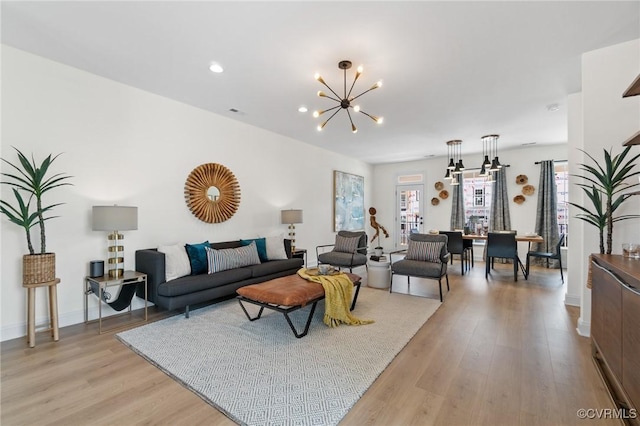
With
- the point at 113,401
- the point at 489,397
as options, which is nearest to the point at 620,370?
the point at 489,397

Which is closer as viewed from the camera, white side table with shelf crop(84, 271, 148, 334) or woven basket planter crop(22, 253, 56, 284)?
woven basket planter crop(22, 253, 56, 284)

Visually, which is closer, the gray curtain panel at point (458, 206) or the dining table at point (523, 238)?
the dining table at point (523, 238)

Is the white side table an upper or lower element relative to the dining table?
lower

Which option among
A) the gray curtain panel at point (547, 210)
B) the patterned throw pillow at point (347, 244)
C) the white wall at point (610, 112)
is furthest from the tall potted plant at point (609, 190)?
the gray curtain panel at point (547, 210)

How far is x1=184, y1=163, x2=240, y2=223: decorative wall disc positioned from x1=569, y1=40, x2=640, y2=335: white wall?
456cm

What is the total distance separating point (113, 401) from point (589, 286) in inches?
157

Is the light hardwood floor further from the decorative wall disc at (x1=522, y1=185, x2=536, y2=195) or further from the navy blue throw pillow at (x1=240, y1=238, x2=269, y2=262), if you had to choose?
the decorative wall disc at (x1=522, y1=185, x2=536, y2=195)

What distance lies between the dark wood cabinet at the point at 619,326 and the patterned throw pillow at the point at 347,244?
352 centimetres

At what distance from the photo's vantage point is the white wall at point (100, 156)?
2.84 meters

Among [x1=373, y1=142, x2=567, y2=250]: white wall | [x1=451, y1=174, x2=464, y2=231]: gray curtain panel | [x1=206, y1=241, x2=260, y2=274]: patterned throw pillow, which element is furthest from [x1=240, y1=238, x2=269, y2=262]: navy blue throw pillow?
[x1=451, y1=174, x2=464, y2=231]: gray curtain panel

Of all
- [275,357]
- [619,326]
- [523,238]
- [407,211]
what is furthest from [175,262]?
[407,211]

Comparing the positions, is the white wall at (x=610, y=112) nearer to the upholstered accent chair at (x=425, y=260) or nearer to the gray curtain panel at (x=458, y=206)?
the upholstered accent chair at (x=425, y=260)

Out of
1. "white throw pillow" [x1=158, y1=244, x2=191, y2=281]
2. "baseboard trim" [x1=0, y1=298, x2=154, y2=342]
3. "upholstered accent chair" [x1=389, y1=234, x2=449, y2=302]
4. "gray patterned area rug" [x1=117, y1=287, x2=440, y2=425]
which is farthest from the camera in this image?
"upholstered accent chair" [x1=389, y1=234, x2=449, y2=302]

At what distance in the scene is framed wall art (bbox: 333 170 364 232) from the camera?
7359mm
